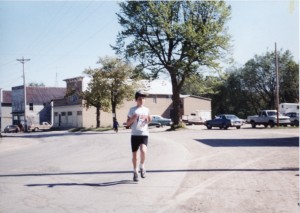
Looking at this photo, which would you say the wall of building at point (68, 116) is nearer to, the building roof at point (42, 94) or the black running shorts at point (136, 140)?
the building roof at point (42, 94)

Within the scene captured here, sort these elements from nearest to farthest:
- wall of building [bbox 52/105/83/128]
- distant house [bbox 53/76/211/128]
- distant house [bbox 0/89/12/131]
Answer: distant house [bbox 53/76/211/128], wall of building [bbox 52/105/83/128], distant house [bbox 0/89/12/131]

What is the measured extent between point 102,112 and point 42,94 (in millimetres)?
23767

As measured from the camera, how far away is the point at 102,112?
197 feet

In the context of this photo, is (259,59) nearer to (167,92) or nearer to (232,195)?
(167,92)

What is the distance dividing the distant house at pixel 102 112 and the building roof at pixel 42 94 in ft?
33.6

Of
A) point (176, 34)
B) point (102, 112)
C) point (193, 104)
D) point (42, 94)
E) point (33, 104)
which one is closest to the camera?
point (176, 34)

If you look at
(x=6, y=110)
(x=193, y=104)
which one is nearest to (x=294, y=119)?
(x=193, y=104)

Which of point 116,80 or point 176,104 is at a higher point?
point 116,80

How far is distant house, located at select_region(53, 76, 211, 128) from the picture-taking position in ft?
192

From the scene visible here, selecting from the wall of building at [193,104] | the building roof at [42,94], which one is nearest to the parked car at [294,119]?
the wall of building at [193,104]

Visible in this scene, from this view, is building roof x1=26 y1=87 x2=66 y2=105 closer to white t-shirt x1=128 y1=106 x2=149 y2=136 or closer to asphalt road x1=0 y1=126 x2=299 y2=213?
asphalt road x1=0 y1=126 x2=299 y2=213

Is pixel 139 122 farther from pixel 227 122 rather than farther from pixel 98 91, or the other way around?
pixel 98 91

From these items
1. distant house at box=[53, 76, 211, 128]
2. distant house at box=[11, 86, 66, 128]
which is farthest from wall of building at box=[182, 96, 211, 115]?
distant house at box=[11, 86, 66, 128]

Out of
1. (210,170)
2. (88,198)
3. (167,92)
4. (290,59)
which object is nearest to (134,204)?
(88,198)
